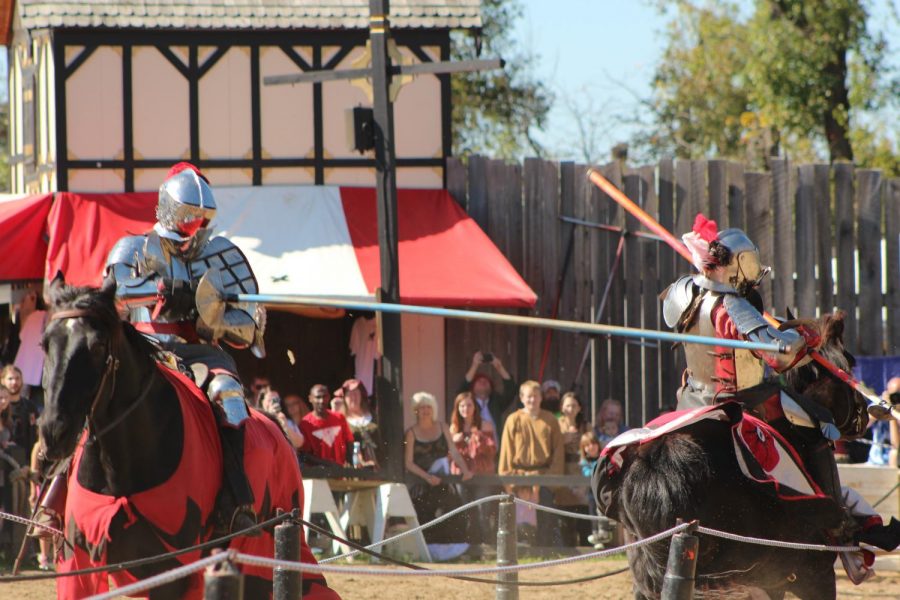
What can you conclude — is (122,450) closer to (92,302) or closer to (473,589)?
(92,302)

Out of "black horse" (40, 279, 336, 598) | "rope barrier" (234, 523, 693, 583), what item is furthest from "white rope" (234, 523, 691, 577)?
"black horse" (40, 279, 336, 598)

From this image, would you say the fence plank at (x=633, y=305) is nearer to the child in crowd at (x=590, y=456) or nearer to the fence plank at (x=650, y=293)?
the fence plank at (x=650, y=293)

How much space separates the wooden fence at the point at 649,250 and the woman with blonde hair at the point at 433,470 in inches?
101

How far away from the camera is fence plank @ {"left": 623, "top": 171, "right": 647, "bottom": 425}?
14.3 metres

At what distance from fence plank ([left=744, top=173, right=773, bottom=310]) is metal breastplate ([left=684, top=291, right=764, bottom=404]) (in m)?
7.86

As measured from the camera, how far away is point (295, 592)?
5.76 m

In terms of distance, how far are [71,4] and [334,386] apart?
15.0 ft

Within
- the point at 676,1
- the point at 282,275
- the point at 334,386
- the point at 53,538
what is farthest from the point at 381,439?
the point at 676,1

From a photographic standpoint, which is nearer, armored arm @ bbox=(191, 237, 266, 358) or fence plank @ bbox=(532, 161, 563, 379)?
armored arm @ bbox=(191, 237, 266, 358)

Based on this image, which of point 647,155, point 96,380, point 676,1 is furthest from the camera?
point 647,155

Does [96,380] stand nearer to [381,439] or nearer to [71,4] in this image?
[381,439]

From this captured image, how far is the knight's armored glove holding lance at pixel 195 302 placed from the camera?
20.1 ft

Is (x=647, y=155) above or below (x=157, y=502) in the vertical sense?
above

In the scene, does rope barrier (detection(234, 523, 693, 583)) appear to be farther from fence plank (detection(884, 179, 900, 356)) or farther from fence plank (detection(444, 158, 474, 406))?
fence plank (detection(884, 179, 900, 356))
